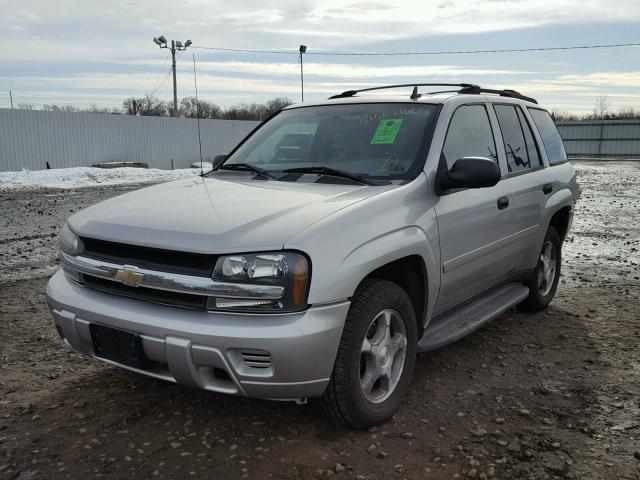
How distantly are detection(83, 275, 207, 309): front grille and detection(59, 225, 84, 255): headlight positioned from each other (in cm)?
17

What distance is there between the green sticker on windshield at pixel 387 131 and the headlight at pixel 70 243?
189cm

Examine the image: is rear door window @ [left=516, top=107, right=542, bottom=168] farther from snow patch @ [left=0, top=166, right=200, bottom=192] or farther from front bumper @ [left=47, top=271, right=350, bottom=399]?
snow patch @ [left=0, top=166, right=200, bottom=192]

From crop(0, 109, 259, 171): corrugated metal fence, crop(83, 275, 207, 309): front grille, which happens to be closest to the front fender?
crop(83, 275, 207, 309): front grille

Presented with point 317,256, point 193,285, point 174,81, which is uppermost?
point 174,81

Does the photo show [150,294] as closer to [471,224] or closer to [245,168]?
[245,168]

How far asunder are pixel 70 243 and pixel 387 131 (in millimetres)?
2058

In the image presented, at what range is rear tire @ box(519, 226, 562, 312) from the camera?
5.29m

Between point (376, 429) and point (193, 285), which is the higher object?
point (193, 285)

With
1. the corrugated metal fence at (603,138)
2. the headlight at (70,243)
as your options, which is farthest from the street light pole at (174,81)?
the headlight at (70,243)

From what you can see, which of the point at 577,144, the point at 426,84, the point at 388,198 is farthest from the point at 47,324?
the point at 577,144

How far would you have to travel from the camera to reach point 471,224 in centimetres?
388

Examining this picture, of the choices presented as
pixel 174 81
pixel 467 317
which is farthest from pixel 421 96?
pixel 174 81

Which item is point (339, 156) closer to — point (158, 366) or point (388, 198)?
point (388, 198)

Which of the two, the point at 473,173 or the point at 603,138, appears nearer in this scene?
the point at 473,173
